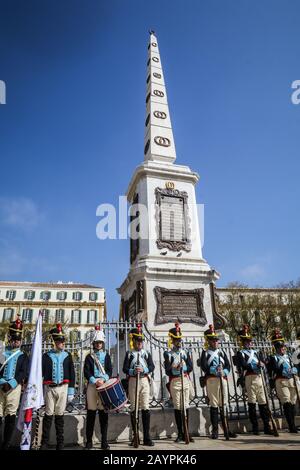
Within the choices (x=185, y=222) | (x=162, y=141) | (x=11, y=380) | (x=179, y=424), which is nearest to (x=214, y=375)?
(x=179, y=424)

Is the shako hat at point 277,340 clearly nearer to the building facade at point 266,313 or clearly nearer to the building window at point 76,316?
the building facade at point 266,313

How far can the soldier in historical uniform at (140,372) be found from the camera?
6.18 metres

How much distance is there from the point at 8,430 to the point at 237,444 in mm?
3970

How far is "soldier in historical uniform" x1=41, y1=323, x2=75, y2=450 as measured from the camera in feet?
18.5

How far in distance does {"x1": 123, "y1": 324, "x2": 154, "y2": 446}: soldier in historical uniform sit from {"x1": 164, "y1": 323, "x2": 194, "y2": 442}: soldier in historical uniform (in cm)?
47

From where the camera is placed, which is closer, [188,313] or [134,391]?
[134,391]

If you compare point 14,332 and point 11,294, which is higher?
point 11,294

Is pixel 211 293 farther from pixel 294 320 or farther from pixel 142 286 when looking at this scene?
pixel 294 320

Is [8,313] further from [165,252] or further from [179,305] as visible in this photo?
[179,305]

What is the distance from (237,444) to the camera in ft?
18.6

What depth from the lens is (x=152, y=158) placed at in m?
14.5

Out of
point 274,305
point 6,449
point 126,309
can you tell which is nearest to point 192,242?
point 126,309

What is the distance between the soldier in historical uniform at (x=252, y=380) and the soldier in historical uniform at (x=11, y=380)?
474 cm

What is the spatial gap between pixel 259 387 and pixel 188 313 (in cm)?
373
